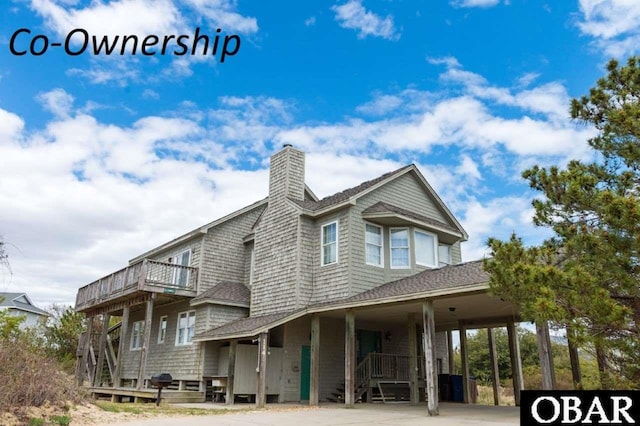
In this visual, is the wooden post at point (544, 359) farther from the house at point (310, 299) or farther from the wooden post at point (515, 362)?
the wooden post at point (515, 362)

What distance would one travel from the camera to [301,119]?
20.8 meters

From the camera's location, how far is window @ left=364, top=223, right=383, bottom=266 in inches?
657

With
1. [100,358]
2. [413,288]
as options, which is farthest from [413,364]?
[100,358]

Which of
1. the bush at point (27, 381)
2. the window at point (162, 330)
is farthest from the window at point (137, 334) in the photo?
the bush at point (27, 381)

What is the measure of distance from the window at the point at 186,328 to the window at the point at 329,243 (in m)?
6.52

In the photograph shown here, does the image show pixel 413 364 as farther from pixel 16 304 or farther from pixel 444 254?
pixel 16 304

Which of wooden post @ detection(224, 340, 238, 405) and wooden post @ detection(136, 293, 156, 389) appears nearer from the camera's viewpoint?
wooden post @ detection(224, 340, 238, 405)

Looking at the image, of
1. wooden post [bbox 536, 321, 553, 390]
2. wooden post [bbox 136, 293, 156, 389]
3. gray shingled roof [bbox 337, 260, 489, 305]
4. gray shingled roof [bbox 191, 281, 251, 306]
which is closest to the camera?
wooden post [bbox 536, 321, 553, 390]

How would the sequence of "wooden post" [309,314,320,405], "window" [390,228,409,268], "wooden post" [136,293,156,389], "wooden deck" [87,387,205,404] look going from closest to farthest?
"wooden post" [309,314,320,405] → "wooden deck" [87,387,205,404] → "window" [390,228,409,268] → "wooden post" [136,293,156,389]

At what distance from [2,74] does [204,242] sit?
11494 millimetres

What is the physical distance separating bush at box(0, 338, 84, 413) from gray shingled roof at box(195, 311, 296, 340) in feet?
17.2

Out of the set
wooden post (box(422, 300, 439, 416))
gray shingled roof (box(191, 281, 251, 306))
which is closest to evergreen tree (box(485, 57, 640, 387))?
wooden post (box(422, 300, 439, 416))

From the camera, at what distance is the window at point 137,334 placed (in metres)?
23.5

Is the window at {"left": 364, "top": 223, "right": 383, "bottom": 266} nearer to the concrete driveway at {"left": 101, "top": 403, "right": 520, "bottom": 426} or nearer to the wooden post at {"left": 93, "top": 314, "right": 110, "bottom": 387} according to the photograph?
the concrete driveway at {"left": 101, "top": 403, "right": 520, "bottom": 426}
